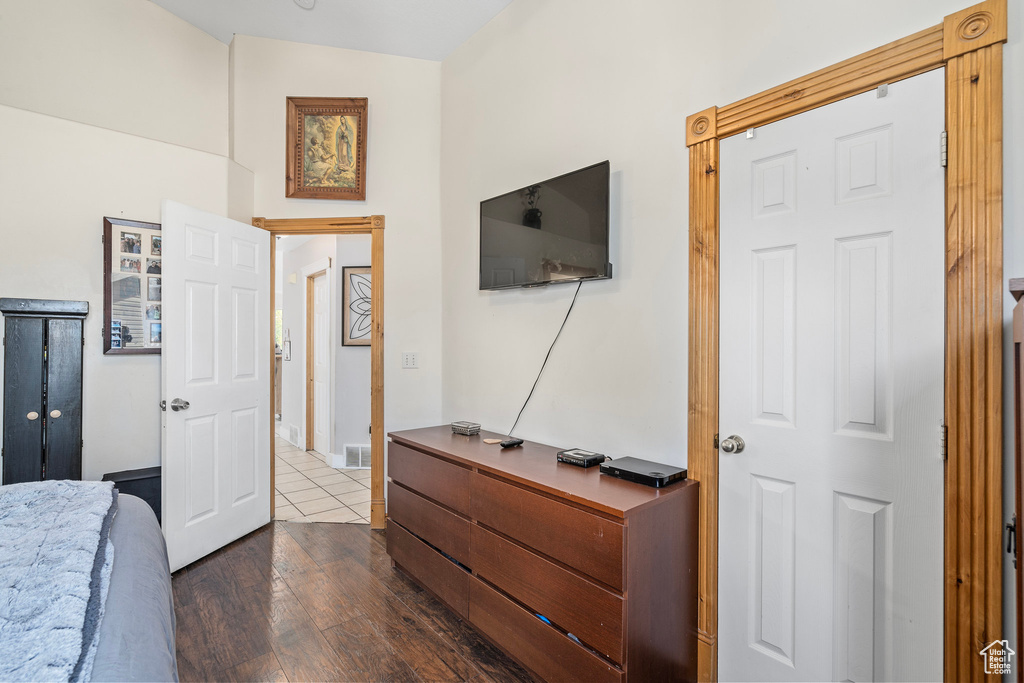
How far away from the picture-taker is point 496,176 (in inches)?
111

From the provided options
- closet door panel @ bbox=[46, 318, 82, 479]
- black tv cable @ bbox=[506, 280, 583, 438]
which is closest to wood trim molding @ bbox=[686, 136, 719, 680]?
black tv cable @ bbox=[506, 280, 583, 438]

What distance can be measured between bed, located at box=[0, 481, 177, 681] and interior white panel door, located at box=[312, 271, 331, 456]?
3.59m

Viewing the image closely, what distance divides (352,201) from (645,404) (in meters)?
2.46

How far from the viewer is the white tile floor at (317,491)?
11.5 ft

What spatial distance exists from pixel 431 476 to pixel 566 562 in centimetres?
91

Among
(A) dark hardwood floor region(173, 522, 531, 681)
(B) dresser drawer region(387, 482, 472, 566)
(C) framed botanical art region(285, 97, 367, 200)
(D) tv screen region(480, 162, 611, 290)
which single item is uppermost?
(C) framed botanical art region(285, 97, 367, 200)

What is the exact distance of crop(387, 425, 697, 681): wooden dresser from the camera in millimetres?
1482

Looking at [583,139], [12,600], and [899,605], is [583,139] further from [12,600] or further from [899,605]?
[12,600]

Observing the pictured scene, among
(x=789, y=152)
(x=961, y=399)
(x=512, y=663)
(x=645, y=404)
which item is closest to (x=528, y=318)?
(x=645, y=404)

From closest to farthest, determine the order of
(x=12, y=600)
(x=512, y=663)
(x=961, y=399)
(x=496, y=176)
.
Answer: (x=12, y=600) → (x=961, y=399) → (x=512, y=663) → (x=496, y=176)

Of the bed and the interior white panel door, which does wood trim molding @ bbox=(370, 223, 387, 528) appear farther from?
the bed

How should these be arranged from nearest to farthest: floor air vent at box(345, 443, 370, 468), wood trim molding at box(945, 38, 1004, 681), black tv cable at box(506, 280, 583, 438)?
wood trim molding at box(945, 38, 1004, 681) < black tv cable at box(506, 280, 583, 438) < floor air vent at box(345, 443, 370, 468)

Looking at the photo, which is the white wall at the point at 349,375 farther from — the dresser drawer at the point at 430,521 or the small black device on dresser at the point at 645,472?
the small black device on dresser at the point at 645,472

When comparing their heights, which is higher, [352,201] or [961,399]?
[352,201]
